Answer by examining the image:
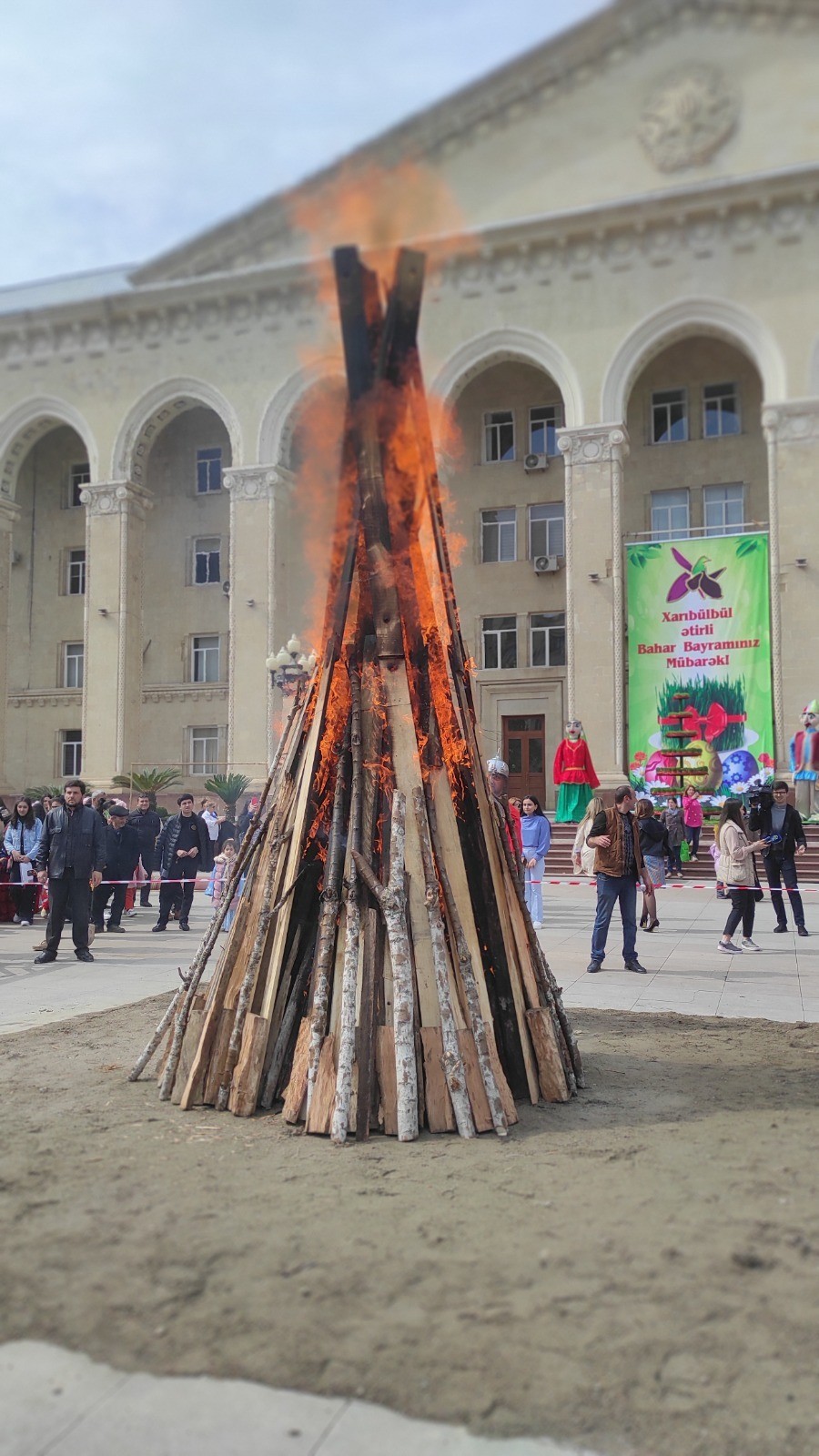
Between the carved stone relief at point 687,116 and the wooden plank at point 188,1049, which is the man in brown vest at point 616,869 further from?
the carved stone relief at point 687,116

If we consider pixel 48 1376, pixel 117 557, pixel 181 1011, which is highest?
pixel 117 557

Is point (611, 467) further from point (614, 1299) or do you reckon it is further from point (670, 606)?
point (614, 1299)

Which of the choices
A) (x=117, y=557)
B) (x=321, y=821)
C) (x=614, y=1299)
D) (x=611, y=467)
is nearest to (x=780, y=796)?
(x=321, y=821)

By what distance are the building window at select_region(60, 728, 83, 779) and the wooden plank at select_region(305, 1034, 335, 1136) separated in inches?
1221

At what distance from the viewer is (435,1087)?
5090 millimetres

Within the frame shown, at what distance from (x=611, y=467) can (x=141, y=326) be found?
13999 mm

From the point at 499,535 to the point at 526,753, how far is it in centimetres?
637

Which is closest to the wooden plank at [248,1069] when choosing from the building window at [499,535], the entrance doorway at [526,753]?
the entrance doorway at [526,753]

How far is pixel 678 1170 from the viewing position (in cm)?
448

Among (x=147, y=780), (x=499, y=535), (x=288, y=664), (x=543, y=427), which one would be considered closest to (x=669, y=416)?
(x=543, y=427)

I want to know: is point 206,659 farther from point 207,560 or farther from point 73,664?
point 73,664

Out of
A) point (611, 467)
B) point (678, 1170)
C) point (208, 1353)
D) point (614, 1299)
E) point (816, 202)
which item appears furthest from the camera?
point (611, 467)

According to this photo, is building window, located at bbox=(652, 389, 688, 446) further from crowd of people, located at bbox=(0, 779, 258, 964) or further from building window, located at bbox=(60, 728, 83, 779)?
building window, located at bbox=(60, 728, 83, 779)

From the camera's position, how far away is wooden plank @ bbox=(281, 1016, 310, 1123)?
16.8ft
